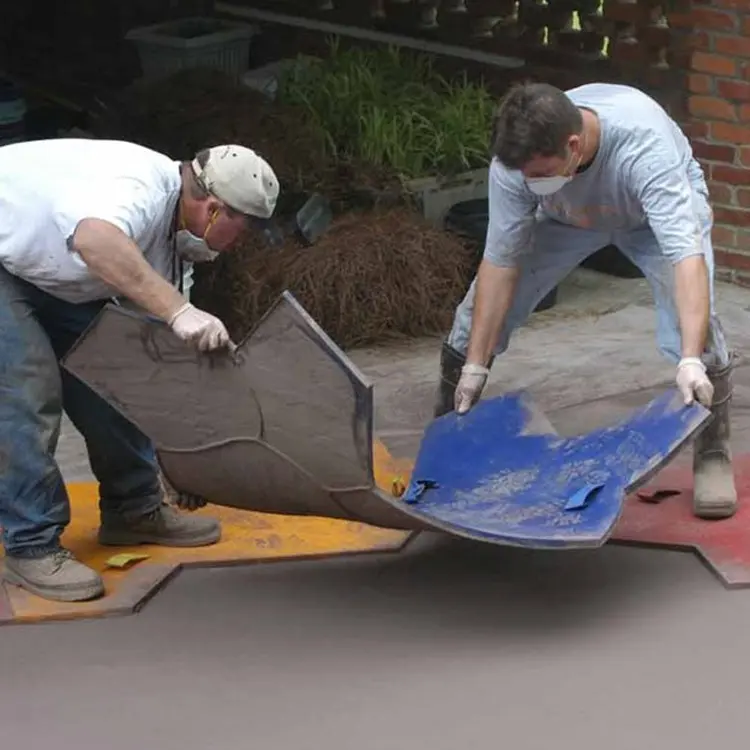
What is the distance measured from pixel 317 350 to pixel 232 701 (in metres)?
0.89

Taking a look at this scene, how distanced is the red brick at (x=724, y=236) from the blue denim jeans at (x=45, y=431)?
10.6ft

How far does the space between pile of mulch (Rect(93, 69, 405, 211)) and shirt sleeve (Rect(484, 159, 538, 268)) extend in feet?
6.77

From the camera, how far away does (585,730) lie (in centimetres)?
411

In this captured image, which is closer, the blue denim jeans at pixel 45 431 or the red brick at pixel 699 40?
the blue denim jeans at pixel 45 431

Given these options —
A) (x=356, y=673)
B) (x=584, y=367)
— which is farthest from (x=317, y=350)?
(x=584, y=367)

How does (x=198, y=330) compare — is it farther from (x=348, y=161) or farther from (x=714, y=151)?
(x=714, y=151)

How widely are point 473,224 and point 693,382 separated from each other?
8.60 ft

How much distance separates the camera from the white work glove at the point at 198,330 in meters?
4.27

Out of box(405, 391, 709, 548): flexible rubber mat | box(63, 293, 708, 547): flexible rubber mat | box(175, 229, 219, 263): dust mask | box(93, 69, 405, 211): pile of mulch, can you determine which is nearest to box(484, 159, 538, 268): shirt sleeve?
box(405, 391, 709, 548): flexible rubber mat

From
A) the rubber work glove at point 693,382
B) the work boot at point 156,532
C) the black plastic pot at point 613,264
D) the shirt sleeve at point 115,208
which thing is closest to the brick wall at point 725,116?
the black plastic pot at point 613,264

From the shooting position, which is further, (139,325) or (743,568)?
(743,568)

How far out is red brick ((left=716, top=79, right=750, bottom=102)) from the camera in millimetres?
7082

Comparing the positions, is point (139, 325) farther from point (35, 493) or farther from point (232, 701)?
point (232, 701)

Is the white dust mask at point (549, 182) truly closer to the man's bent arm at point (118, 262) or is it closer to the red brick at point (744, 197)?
the man's bent arm at point (118, 262)
